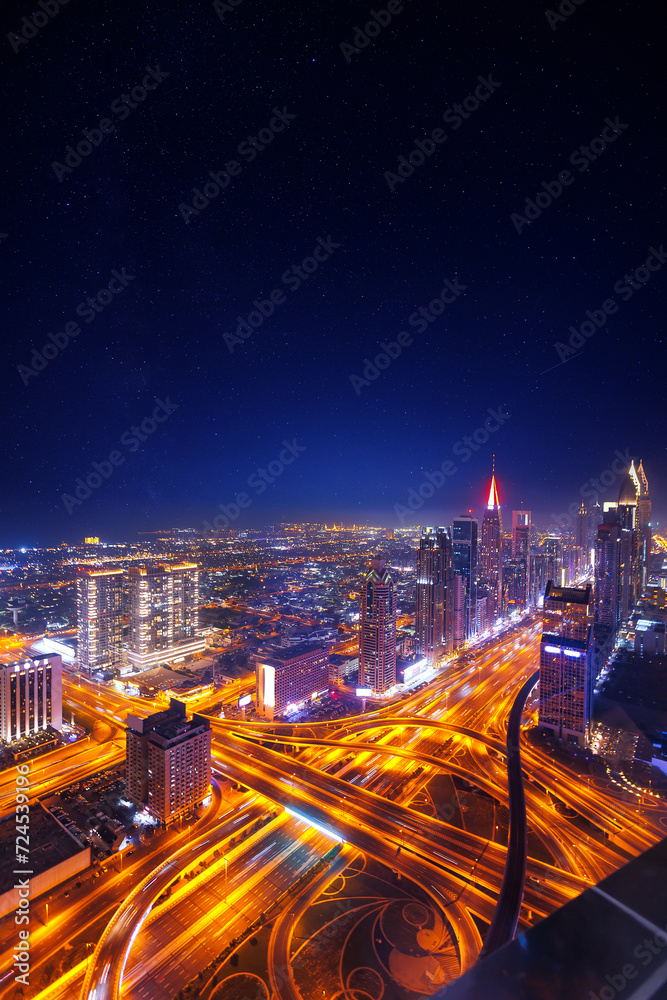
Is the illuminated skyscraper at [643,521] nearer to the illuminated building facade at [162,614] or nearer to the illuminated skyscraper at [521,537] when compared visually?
the illuminated skyscraper at [521,537]

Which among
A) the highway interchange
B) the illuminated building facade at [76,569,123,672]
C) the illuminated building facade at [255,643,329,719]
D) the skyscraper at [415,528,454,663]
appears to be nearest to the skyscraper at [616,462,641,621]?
the skyscraper at [415,528,454,663]

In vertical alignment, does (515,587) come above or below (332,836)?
above

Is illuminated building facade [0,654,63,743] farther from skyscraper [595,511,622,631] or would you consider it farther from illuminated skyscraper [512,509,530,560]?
illuminated skyscraper [512,509,530,560]

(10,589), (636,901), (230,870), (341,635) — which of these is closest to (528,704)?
(341,635)

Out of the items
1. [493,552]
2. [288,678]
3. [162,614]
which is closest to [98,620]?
[162,614]

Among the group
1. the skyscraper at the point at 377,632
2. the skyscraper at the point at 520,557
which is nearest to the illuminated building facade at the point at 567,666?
the skyscraper at the point at 377,632

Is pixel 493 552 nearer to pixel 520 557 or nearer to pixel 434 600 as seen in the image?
pixel 520 557

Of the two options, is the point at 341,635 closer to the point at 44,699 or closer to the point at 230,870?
the point at 44,699
